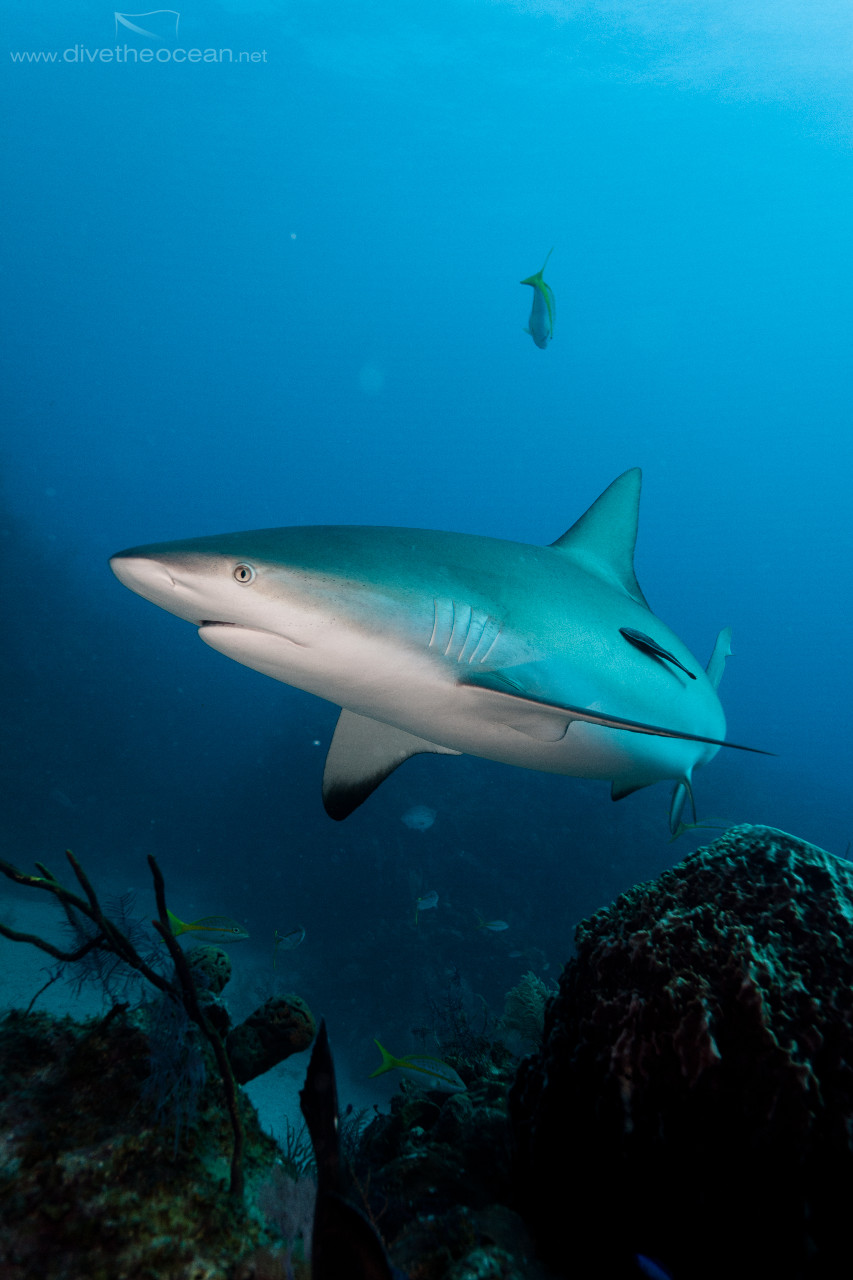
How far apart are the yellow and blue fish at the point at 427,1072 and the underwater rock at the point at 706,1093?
1.76 meters

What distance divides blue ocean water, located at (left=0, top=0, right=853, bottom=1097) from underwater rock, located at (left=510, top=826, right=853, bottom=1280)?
32.6 feet

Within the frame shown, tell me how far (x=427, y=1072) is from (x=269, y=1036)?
1325 mm

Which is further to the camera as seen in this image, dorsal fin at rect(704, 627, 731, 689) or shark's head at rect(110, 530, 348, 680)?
dorsal fin at rect(704, 627, 731, 689)

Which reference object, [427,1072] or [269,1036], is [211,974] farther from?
[427,1072]

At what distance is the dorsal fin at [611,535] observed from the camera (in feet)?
13.2

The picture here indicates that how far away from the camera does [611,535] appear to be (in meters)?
4.13

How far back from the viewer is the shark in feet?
6.92

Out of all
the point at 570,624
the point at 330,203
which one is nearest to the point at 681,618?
the point at 330,203

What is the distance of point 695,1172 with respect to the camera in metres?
1.68

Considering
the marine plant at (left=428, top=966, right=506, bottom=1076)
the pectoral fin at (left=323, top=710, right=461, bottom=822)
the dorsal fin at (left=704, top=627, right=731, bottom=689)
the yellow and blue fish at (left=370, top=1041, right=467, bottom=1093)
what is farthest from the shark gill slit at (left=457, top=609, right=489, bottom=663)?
the dorsal fin at (left=704, top=627, right=731, bottom=689)

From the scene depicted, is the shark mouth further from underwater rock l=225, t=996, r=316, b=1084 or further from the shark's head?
underwater rock l=225, t=996, r=316, b=1084

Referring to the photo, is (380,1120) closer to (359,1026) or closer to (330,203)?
(359,1026)

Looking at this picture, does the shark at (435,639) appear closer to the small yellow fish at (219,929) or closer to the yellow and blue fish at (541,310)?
the small yellow fish at (219,929)

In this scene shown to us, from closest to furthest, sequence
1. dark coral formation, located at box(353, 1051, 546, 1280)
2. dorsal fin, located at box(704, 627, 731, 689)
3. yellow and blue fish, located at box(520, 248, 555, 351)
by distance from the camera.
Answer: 1. dark coral formation, located at box(353, 1051, 546, 1280)
2. dorsal fin, located at box(704, 627, 731, 689)
3. yellow and blue fish, located at box(520, 248, 555, 351)
